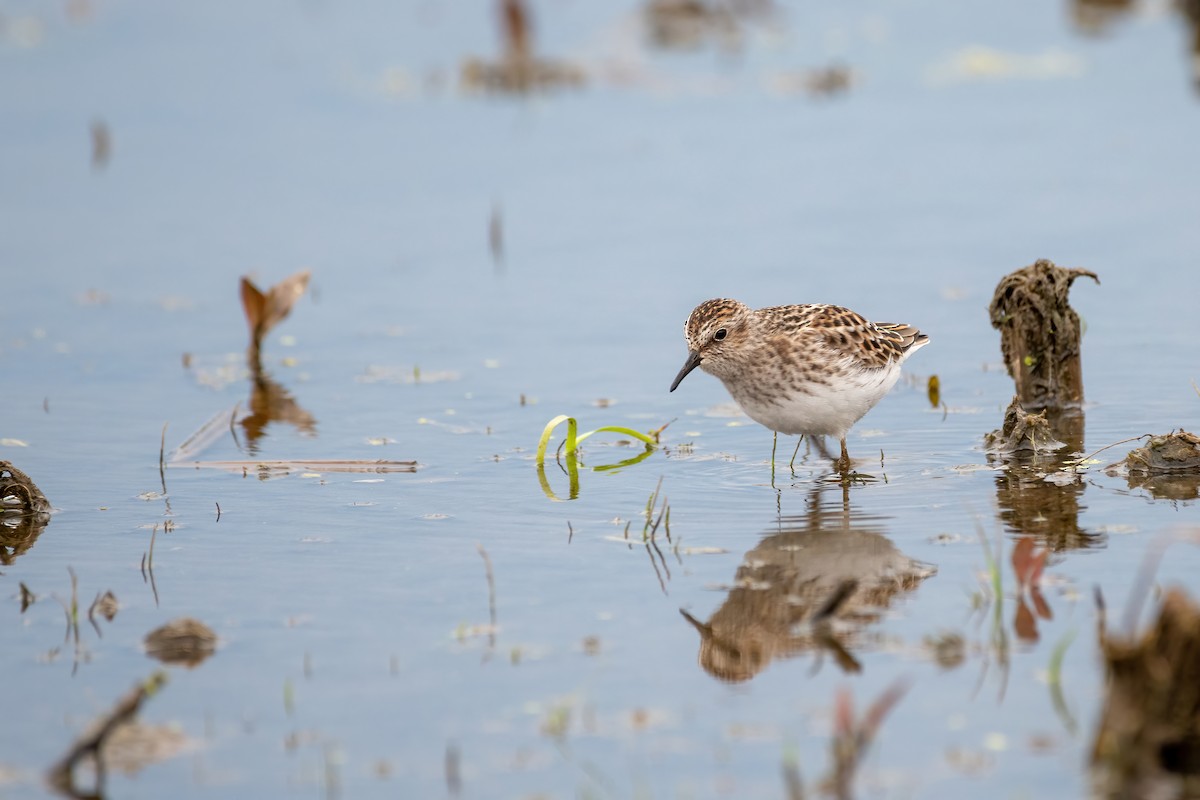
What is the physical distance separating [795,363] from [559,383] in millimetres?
2964

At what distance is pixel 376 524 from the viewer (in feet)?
32.4

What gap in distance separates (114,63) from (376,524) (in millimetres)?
17611

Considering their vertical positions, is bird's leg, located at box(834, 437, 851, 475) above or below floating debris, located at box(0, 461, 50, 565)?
above

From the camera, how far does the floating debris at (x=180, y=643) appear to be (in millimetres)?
7836

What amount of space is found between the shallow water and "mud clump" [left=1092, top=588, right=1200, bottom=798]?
31 centimetres

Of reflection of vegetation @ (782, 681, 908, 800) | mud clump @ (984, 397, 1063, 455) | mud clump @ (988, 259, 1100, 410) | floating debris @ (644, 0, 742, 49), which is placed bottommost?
reflection of vegetation @ (782, 681, 908, 800)

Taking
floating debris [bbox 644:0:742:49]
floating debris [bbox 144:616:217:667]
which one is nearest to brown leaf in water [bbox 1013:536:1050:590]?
floating debris [bbox 144:616:217:667]

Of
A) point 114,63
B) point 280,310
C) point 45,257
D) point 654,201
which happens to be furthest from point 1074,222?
point 114,63

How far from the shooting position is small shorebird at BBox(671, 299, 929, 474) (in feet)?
34.2

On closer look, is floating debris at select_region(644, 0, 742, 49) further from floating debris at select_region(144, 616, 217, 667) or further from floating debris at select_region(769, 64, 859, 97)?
floating debris at select_region(144, 616, 217, 667)

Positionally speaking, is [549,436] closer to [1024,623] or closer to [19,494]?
[19,494]

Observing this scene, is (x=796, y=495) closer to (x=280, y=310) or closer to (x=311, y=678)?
(x=311, y=678)

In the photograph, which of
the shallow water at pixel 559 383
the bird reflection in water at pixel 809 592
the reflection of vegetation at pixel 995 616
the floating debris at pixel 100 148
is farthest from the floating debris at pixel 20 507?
the floating debris at pixel 100 148

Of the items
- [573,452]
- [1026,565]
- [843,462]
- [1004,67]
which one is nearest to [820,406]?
[843,462]
